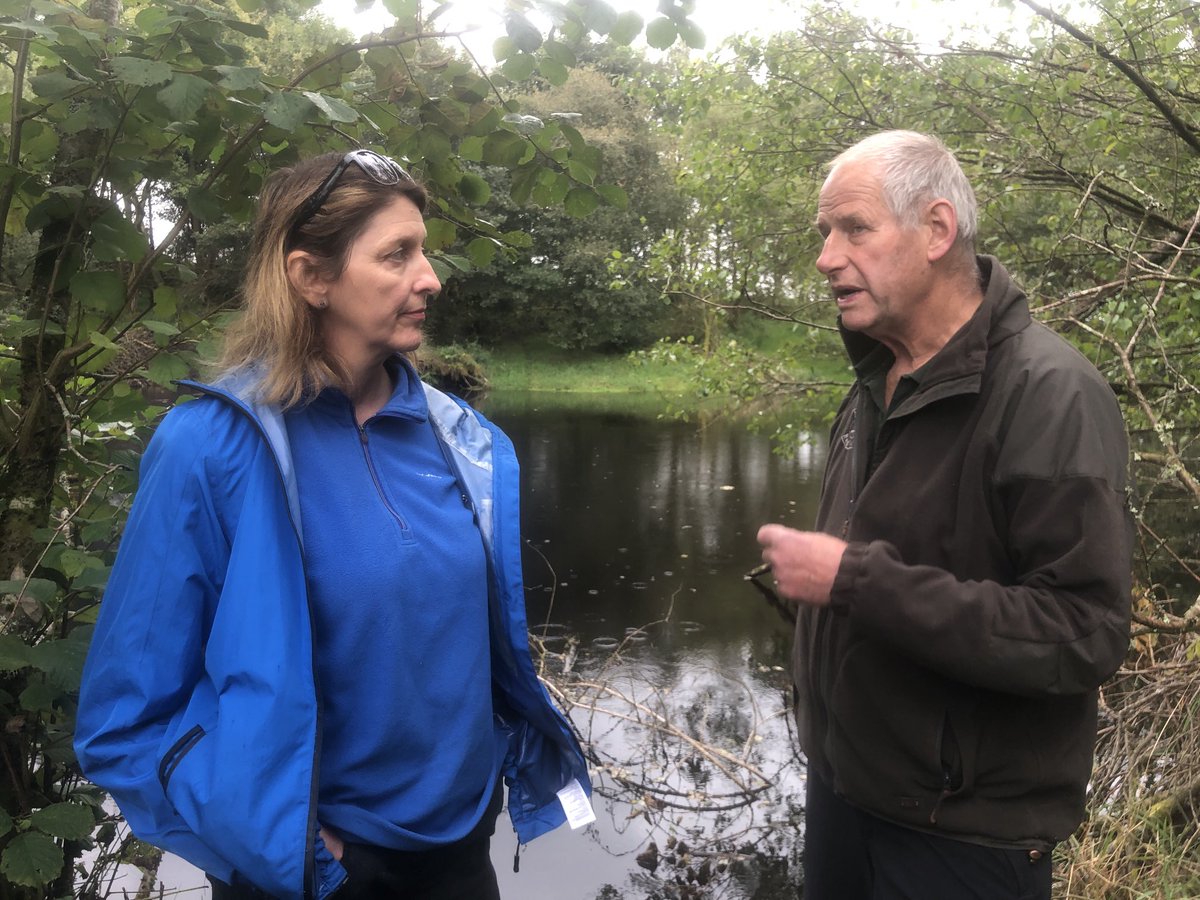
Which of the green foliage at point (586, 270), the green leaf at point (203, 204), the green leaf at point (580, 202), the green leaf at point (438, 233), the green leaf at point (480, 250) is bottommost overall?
the green foliage at point (586, 270)

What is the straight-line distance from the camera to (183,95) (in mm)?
1945

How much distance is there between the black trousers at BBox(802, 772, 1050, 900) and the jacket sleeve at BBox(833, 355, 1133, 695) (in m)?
0.32

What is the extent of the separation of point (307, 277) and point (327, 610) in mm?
619

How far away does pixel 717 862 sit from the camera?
4.47 metres

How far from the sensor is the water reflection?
4.52m

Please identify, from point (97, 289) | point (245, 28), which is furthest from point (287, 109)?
point (97, 289)

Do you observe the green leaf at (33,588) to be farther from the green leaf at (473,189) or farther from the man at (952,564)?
the man at (952,564)

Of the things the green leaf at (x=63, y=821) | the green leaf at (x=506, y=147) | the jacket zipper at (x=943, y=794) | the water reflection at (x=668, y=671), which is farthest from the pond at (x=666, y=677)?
the green leaf at (x=506, y=147)

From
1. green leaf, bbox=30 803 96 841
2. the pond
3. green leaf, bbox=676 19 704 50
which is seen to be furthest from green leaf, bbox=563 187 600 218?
the pond

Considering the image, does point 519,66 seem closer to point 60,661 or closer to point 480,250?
point 480,250

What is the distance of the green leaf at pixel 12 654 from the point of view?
2049 millimetres

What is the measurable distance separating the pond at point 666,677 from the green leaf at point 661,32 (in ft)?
11.0

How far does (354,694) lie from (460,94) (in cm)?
159

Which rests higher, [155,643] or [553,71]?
[553,71]
